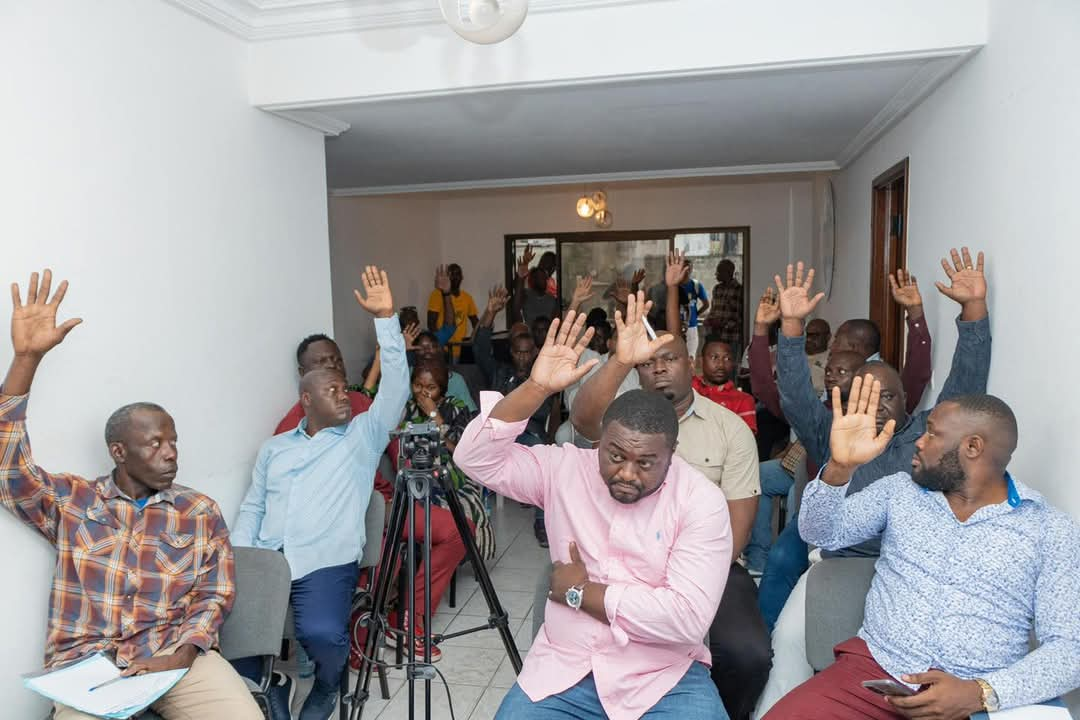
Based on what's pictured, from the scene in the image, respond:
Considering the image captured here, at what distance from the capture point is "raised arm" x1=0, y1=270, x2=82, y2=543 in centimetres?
209

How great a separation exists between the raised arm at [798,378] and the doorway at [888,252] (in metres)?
1.36

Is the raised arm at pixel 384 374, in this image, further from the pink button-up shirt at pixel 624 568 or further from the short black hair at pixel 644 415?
the short black hair at pixel 644 415

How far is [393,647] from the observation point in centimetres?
339

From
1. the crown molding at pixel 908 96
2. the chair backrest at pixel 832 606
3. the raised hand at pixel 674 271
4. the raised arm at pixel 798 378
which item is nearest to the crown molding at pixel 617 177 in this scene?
the crown molding at pixel 908 96

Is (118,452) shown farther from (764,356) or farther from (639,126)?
(639,126)

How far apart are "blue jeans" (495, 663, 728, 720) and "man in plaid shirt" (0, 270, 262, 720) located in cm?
79

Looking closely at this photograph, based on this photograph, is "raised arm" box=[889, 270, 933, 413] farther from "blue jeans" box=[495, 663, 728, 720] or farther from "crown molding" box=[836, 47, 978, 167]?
"blue jeans" box=[495, 663, 728, 720]

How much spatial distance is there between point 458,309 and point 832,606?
675 cm

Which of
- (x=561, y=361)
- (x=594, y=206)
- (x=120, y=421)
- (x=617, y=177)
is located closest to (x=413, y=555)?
(x=561, y=361)

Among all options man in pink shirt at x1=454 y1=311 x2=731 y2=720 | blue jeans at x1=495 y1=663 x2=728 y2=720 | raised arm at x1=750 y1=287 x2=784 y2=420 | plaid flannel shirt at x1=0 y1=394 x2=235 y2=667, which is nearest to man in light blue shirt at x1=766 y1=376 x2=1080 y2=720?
blue jeans at x1=495 y1=663 x2=728 y2=720

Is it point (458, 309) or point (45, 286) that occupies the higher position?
point (45, 286)

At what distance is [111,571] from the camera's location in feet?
7.38

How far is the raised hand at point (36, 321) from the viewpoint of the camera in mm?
2121

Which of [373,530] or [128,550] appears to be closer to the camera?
[128,550]
